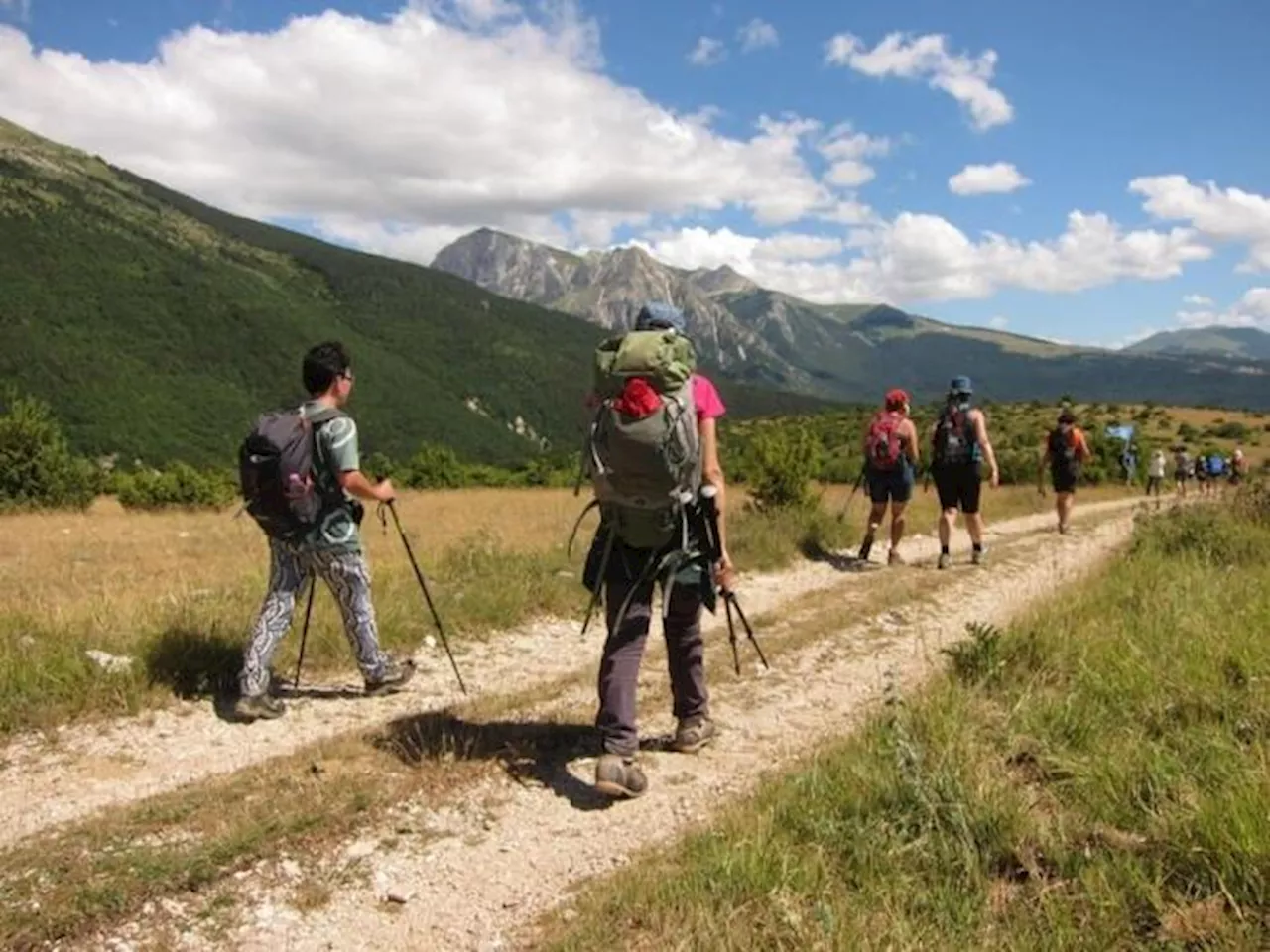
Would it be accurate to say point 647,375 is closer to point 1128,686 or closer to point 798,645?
point 1128,686

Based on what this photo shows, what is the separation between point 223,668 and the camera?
21.0 feet

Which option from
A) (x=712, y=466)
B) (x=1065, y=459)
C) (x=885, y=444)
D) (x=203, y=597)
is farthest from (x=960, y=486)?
Answer: (x=203, y=597)

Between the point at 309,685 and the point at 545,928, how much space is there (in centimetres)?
368

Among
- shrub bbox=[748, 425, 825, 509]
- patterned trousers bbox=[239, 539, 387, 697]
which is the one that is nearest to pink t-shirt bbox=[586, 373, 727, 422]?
patterned trousers bbox=[239, 539, 387, 697]

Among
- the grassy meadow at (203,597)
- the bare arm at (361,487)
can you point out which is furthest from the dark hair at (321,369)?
the grassy meadow at (203,597)

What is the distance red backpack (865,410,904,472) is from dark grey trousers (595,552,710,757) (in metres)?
7.27

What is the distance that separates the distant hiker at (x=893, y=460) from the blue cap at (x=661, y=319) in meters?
7.47

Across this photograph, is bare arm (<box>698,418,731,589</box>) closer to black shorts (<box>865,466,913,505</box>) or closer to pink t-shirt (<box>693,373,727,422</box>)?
pink t-shirt (<box>693,373,727,422</box>)

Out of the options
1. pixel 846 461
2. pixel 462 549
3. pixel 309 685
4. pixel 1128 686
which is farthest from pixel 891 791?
pixel 846 461

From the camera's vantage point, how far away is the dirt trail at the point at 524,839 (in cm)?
345

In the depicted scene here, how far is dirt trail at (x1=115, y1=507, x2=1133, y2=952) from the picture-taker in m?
3.45

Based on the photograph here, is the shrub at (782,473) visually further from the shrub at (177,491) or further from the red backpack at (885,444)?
the shrub at (177,491)

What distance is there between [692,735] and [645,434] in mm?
1793

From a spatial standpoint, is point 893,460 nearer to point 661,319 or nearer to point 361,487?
point 661,319
